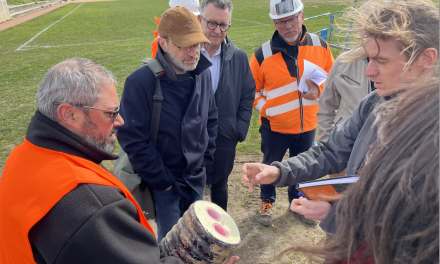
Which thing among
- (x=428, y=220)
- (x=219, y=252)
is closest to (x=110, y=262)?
(x=219, y=252)

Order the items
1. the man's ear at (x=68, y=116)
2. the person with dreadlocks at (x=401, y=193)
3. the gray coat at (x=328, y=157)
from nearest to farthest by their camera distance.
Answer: the person with dreadlocks at (x=401, y=193)
the man's ear at (x=68, y=116)
the gray coat at (x=328, y=157)

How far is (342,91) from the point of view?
3047mm

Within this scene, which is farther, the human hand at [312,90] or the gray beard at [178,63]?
the human hand at [312,90]

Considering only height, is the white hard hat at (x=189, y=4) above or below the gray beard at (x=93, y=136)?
above

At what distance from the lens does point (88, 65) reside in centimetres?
190

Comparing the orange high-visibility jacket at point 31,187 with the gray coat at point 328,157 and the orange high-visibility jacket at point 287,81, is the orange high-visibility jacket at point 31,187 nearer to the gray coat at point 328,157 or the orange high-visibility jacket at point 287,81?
the gray coat at point 328,157

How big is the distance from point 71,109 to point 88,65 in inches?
12.2

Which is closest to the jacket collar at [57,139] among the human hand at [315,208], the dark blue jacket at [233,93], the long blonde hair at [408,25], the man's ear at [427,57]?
the human hand at [315,208]

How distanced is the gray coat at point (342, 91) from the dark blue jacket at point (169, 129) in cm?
123

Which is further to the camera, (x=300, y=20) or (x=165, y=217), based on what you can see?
(x=300, y=20)

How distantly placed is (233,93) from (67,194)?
232 centimetres

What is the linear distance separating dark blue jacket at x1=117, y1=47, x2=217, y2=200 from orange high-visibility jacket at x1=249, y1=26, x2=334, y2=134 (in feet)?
3.61

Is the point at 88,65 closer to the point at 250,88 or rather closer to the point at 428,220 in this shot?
the point at 428,220

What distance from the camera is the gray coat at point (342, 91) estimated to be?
2.87m
